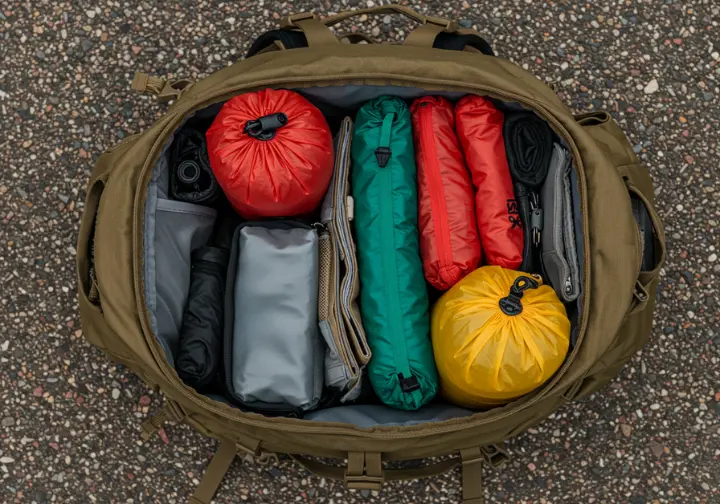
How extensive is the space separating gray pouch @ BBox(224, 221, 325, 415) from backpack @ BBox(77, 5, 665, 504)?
2.8 inches

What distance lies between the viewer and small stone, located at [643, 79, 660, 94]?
1862mm

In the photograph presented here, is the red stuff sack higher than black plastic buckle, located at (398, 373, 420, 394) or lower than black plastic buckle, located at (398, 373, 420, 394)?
higher

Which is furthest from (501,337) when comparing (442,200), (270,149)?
(270,149)

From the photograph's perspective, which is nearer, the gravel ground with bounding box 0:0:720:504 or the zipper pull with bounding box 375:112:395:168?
the zipper pull with bounding box 375:112:395:168

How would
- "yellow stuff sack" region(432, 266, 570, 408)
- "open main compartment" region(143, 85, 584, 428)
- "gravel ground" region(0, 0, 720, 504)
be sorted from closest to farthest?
"yellow stuff sack" region(432, 266, 570, 408), "open main compartment" region(143, 85, 584, 428), "gravel ground" region(0, 0, 720, 504)

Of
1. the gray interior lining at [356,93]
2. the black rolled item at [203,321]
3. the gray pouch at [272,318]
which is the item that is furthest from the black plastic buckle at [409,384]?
the gray interior lining at [356,93]

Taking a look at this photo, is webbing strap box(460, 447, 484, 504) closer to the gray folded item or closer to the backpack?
the backpack

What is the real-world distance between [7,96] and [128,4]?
0.43m

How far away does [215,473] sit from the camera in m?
1.71

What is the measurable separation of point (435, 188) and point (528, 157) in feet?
0.77

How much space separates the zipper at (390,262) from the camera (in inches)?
57.6

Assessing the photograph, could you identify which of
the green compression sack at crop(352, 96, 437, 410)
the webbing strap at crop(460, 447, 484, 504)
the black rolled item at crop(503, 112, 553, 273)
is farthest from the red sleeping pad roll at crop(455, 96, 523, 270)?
the webbing strap at crop(460, 447, 484, 504)

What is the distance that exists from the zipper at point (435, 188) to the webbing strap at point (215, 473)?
2.38 feet

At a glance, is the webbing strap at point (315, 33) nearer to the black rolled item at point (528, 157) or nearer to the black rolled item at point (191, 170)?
the black rolled item at point (191, 170)
